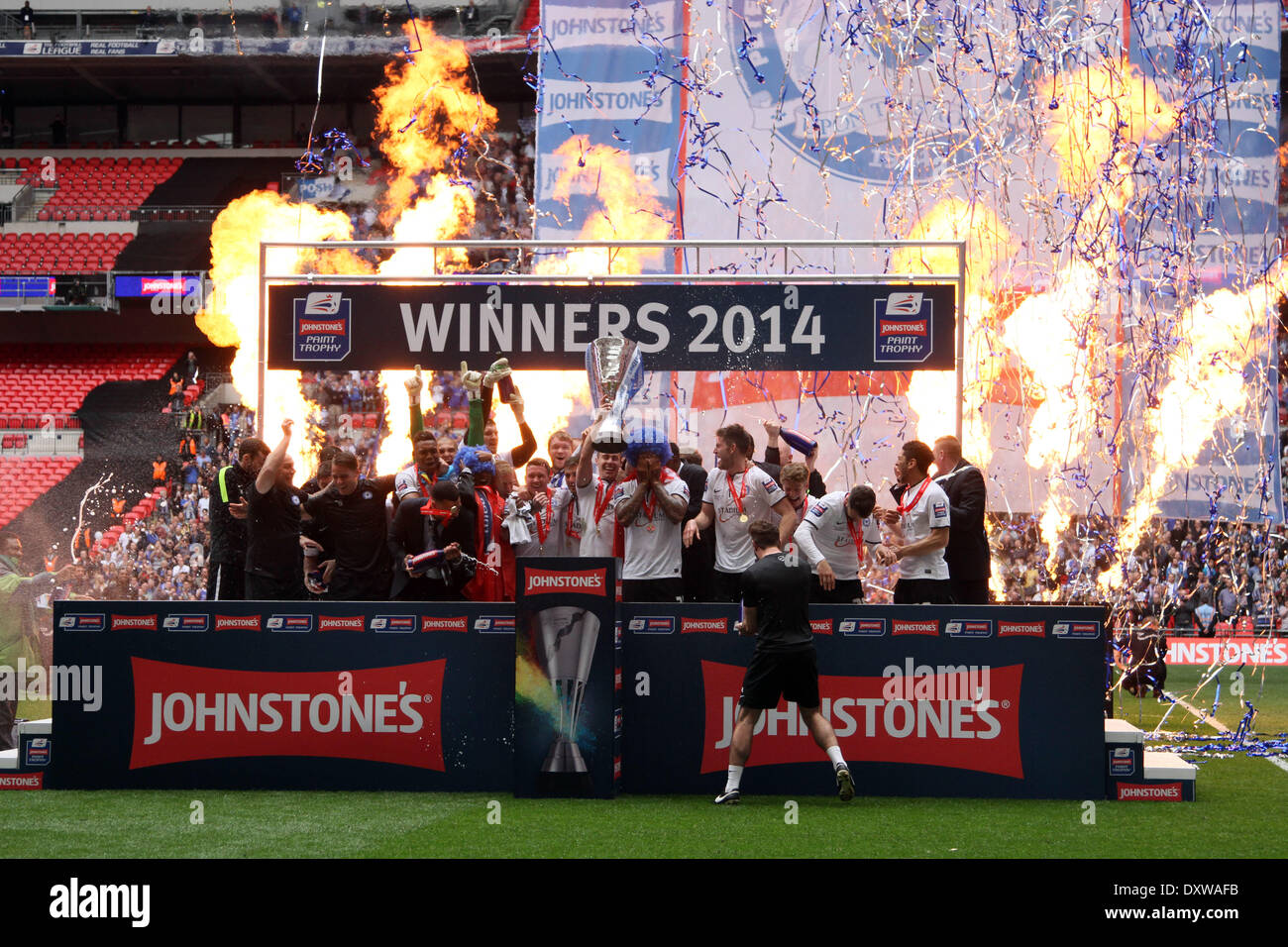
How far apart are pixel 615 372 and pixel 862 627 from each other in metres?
2.58

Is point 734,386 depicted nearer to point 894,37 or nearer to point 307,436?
point 894,37

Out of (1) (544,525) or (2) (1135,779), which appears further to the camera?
(1) (544,525)

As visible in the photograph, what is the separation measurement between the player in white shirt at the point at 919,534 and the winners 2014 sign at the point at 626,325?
1164 mm

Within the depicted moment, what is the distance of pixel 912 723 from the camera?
9109 millimetres

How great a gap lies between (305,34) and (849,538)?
91.3 ft

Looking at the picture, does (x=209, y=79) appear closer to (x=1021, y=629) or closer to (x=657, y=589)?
(x=657, y=589)

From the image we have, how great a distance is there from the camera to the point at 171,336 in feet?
109

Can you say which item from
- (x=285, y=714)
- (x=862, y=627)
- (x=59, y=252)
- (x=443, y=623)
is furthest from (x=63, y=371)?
(x=862, y=627)

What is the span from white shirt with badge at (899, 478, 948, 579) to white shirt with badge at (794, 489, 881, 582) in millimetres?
243

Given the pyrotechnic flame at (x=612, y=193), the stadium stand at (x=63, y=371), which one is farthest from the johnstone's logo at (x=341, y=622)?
the stadium stand at (x=63, y=371)

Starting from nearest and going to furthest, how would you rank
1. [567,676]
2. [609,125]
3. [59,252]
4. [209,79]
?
[567,676] → [609,125] → [59,252] → [209,79]

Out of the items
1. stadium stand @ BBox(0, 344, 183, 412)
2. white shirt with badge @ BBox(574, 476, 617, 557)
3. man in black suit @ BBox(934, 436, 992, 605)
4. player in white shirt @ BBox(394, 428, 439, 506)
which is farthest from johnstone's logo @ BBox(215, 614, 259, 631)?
stadium stand @ BBox(0, 344, 183, 412)

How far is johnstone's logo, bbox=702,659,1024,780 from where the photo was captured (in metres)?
9.07

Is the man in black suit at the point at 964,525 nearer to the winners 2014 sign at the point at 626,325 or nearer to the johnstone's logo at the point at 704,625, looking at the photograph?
the winners 2014 sign at the point at 626,325
